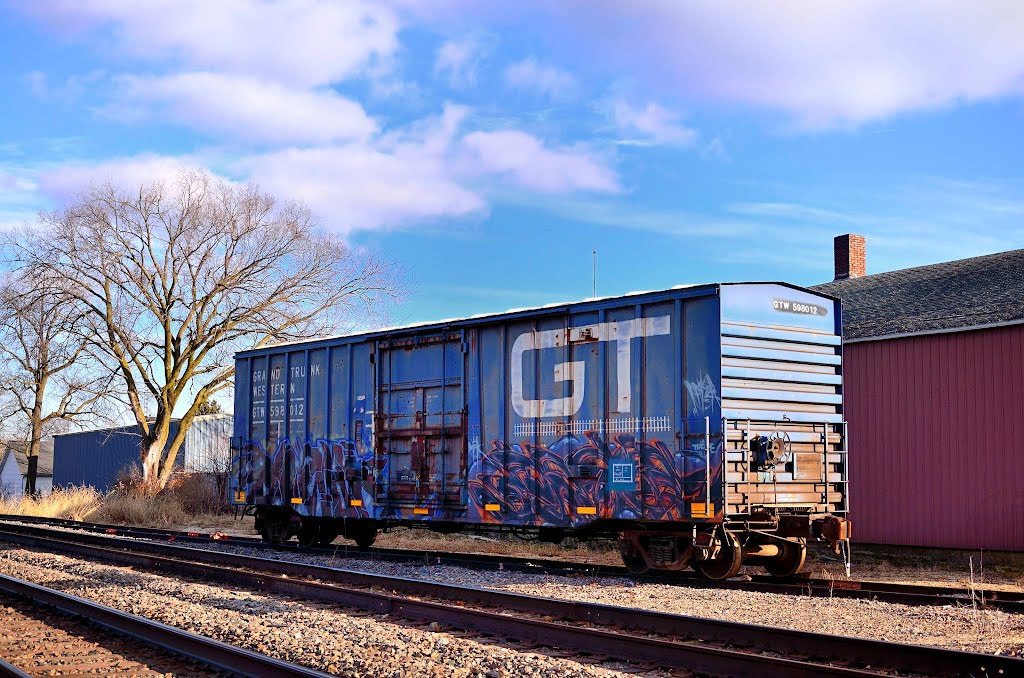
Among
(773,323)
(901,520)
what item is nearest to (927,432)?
(901,520)

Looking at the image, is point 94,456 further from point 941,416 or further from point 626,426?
point 941,416

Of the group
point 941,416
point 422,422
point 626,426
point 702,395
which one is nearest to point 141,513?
point 422,422

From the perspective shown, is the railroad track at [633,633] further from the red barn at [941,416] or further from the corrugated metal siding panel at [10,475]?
the corrugated metal siding panel at [10,475]

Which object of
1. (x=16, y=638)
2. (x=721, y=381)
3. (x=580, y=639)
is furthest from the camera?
(x=721, y=381)

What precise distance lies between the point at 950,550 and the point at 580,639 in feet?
34.5

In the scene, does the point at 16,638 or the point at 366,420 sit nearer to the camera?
the point at 16,638

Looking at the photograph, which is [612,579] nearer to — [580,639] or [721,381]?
[721,381]

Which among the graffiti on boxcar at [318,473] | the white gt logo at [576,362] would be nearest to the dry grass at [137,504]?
the graffiti on boxcar at [318,473]

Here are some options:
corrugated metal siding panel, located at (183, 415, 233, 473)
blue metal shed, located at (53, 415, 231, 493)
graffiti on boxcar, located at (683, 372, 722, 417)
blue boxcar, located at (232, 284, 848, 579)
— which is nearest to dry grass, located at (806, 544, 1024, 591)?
blue boxcar, located at (232, 284, 848, 579)

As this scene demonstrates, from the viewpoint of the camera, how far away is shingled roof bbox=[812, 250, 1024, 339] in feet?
54.0

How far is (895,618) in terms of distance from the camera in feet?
30.1

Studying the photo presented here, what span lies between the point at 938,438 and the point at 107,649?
1353cm

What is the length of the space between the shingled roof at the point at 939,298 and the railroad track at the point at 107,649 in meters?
13.3

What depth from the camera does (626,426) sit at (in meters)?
12.8
